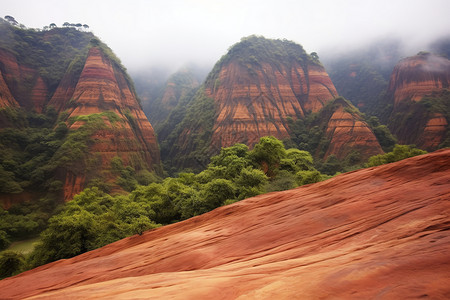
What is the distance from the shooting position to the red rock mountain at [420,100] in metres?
50.9

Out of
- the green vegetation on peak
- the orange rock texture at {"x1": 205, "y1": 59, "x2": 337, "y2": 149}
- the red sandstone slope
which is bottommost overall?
the red sandstone slope

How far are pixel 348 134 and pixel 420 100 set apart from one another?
3259 cm

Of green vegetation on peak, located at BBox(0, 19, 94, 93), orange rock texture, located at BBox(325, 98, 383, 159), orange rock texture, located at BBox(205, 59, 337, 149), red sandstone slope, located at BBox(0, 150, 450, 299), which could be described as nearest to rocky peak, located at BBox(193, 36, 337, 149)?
orange rock texture, located at BBox(205, 59, 337, 149)

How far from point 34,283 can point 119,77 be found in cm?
5524

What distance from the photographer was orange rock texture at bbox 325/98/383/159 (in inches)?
1697

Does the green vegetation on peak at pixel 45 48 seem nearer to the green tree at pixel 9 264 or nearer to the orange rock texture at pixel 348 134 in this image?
the green tree at pixel 9 264

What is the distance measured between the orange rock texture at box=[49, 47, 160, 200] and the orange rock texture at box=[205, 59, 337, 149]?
18.1m

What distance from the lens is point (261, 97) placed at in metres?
62.3

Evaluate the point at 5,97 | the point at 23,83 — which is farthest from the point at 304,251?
the point at 23,83

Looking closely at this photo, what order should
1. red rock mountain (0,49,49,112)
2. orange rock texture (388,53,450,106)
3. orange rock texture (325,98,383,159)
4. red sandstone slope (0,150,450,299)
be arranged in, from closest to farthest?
red sandstone slope (0,150,450,299), orange rock texture (325,98,383,159), red rock mountain (0,49,49,112), orange rock texture (388,53,450,106)

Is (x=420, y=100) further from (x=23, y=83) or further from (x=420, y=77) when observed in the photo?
(x=23, y=83)

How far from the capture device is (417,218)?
5.48 meters

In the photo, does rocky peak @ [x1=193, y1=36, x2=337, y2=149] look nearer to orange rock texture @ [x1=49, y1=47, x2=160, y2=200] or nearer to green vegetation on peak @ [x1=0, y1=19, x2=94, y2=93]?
orange rock texture @ [x1=49, y1=47, x2=160, y2=200]

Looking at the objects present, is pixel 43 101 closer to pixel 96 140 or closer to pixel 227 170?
pixel 96 140
